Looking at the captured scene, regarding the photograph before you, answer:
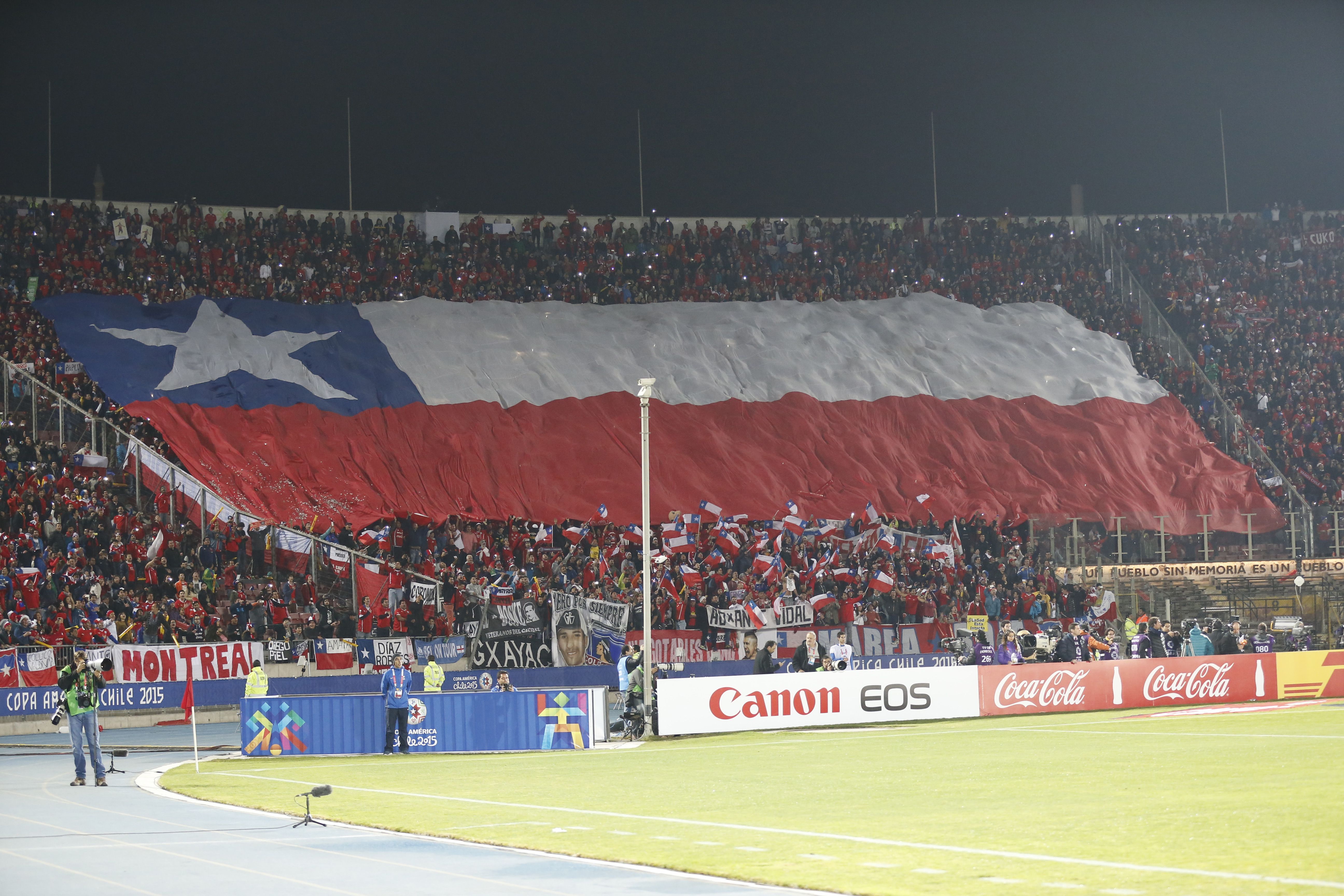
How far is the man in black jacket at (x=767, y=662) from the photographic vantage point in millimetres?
30594

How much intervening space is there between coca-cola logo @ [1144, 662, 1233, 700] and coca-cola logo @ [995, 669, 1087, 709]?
1.66 meters

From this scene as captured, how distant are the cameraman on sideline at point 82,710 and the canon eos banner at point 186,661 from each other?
12.1m

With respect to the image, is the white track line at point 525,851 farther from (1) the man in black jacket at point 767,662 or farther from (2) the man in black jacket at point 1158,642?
(2) the man in black jacket at point 1158,642

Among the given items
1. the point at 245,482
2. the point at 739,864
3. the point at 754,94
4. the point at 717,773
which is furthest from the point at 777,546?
the point at 739,864

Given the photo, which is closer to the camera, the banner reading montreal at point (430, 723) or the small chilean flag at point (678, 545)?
the banner reading montreal at point (430, 723)

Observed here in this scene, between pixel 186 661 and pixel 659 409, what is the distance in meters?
21.7

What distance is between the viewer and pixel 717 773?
20297mm

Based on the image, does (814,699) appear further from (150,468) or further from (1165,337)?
(1165,337)

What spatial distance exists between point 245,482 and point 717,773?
83.4 feet

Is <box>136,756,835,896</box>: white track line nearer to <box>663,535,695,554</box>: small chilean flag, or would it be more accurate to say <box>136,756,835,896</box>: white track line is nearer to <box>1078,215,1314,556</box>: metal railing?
<box>663,535,695,554</box>: small chilean flag

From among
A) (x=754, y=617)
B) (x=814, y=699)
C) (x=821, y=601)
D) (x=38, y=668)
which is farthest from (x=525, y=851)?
(x=821, y=601)

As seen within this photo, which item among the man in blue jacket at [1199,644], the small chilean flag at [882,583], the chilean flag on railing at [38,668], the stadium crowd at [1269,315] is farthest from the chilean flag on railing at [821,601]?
the chilean flag on railing at [38,668]

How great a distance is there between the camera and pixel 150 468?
130ft

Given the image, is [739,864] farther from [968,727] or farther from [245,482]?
[245,482]
